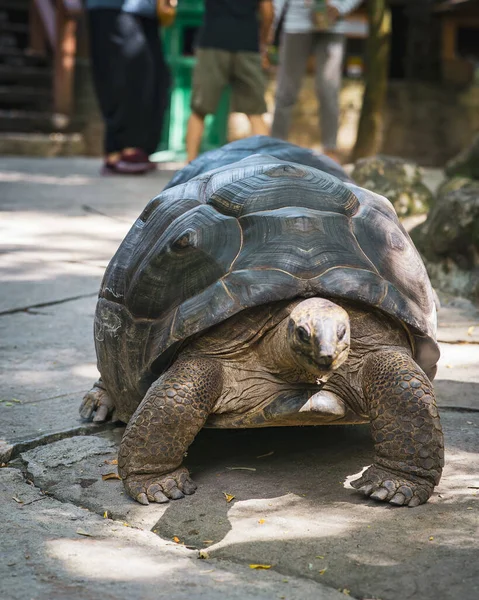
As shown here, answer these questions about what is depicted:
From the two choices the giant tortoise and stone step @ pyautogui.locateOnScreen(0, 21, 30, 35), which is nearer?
the giant tortoise

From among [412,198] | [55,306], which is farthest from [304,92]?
[55,306]

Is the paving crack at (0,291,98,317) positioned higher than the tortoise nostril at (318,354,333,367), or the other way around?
the tortoise nostril at (318,354,333,367)

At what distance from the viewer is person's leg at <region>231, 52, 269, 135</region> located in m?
7.88

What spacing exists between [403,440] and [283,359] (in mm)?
358

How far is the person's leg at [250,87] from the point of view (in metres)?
7.88

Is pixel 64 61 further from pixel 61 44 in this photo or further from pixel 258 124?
pixel 258 124

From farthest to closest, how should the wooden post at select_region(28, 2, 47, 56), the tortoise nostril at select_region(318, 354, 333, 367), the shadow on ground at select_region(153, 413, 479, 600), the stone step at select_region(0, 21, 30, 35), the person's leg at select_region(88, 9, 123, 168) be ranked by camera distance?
the stone step at select_region(0, 21, 30, 35), the wooden post at select_region(28, 2, 47, 56), the person's leg at select_region(88, 9, 123, 168), the tortoise nostril at select_region(318, 354, 333, 367), the shadow on ground at select_region(153, 413, 479, 600)

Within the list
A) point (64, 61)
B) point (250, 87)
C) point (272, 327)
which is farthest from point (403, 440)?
point (64, 61)

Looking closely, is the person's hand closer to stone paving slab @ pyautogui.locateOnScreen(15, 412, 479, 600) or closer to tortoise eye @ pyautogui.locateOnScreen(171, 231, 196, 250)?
stone paving slab @ pyautogui.locateOnScreen(15, 412, 479, 600)

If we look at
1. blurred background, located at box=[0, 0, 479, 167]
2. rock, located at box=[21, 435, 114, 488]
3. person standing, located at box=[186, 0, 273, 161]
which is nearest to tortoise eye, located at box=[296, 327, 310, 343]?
rock, located at box=[21, 435, 114, 488]

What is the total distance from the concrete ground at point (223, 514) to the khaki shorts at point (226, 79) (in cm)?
433

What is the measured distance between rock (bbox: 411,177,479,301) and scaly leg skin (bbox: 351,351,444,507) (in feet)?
7.92

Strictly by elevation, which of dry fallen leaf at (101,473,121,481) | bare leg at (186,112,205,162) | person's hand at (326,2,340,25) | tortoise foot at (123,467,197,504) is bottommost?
dry fallen leaf at (101,473,121,481)

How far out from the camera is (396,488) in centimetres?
248
